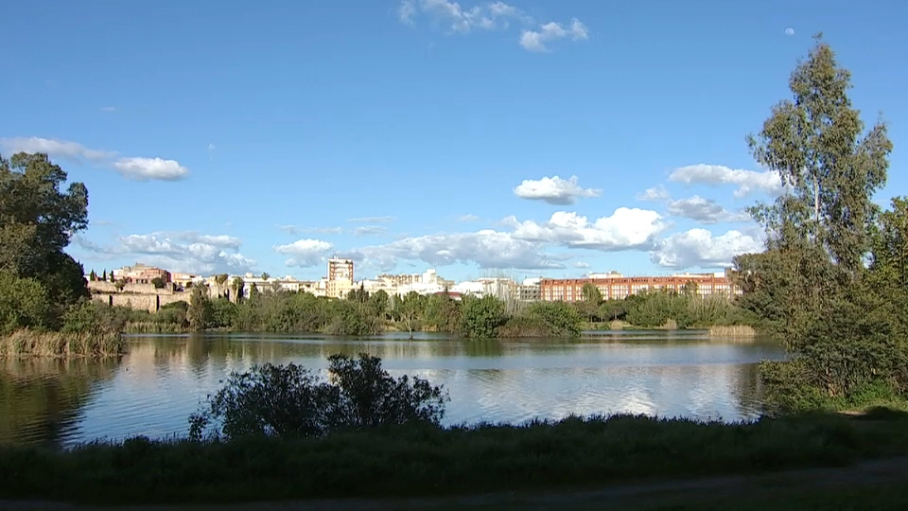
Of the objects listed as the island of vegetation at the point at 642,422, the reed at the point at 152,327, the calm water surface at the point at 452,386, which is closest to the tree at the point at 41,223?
the calm water surface at the point at 452,386

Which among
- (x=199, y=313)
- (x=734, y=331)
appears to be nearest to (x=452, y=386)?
(x=734, y=331)

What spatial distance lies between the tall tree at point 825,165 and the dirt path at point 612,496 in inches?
686

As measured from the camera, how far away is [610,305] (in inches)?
5674

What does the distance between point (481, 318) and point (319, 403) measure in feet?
256

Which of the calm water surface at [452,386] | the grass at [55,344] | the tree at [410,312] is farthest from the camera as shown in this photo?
the tree at [410,312]

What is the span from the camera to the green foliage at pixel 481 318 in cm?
9531

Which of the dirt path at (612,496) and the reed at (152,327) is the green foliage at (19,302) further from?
the reed at (152,327)

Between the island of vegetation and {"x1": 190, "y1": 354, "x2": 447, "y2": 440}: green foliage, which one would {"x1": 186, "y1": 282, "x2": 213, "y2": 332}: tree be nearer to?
the island of vegetation

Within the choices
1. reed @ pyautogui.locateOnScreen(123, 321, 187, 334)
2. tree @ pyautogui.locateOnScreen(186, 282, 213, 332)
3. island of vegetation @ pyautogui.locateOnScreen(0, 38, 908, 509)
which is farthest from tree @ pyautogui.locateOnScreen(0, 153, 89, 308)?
tree @ pyautogui.locateOnScreen(186, 282, 213, 332)

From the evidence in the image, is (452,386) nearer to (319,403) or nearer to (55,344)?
(319,403)

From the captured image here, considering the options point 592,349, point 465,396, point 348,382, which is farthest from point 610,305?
point 348,382

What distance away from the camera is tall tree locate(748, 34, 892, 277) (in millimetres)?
28531

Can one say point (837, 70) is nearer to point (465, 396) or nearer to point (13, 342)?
point (465, 396)

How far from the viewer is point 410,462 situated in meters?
12.4
